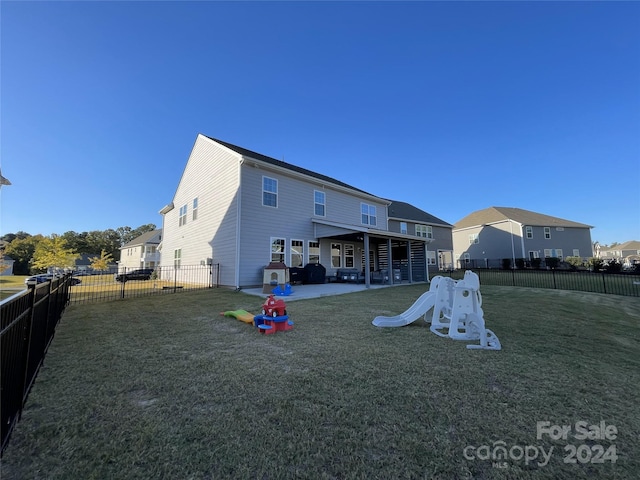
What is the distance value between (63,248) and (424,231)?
4618 centimetres

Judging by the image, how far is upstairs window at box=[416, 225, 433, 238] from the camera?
25.8 metres

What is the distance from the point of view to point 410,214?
26156 millimetres

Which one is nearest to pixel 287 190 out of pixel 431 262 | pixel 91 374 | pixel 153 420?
pixel 91 374

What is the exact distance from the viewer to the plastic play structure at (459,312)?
14.8 ft

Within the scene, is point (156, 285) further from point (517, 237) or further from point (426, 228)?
point (517, 237)

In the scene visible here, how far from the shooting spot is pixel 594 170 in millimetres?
21141

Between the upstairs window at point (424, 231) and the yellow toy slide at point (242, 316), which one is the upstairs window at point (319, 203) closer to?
the yellow toy slide at point (242, 316)

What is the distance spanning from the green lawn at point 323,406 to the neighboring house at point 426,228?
782 inches

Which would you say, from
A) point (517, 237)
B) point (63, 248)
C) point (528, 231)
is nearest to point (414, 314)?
point (517, 237)

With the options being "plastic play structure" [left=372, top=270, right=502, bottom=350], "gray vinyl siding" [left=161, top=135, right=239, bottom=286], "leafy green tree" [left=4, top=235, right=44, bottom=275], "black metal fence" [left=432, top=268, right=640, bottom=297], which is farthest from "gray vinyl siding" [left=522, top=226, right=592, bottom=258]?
"leafy green tree" [left=4, top=235, right=44, bottom=275]

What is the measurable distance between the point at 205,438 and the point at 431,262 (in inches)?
1084

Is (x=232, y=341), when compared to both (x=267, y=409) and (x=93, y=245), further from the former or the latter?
(x=93, y=245)

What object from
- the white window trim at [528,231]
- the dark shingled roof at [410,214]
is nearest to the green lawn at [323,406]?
the dark shingled roof at [410,214]

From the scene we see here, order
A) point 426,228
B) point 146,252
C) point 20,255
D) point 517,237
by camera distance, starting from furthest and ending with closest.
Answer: point 20,255 < point 146,252 < point 517,237 < point 426,228
